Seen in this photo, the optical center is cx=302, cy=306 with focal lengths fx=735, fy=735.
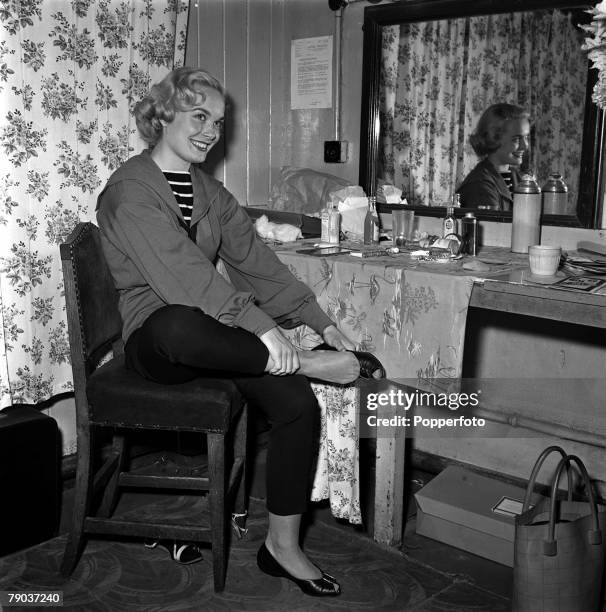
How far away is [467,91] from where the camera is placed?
92.9 inches

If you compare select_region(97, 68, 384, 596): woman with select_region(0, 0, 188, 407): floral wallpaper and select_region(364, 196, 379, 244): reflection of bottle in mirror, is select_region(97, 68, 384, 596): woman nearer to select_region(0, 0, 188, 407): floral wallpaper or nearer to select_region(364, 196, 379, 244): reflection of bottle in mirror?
select_region(0, 0, 188, 407): floral wallpaper

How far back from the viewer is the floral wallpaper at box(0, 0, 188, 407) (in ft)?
6.85

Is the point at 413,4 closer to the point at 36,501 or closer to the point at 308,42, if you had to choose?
the point at 308,42

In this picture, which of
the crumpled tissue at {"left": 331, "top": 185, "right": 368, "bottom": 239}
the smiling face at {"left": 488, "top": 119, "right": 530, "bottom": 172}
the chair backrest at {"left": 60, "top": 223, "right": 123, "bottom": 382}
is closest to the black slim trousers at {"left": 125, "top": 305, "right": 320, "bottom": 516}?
the chair backrest at {"left": 60, "top": 223, "right": 123, "bottom": 382}

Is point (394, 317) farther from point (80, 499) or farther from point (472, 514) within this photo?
point (80, 499)

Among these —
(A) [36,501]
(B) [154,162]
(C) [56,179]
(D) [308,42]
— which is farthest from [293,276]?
(D) [308,42]

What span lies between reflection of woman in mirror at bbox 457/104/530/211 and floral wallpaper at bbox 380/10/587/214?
3 cm

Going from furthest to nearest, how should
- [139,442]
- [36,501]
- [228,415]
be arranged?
1. [139,442]
2. [36,501]
3. [228,415]

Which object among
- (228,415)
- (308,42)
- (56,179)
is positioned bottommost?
(228,415)

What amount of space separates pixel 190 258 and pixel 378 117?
1145 mm

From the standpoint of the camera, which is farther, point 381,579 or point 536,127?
point 536,127

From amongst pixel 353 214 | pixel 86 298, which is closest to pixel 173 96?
pixel 86 298

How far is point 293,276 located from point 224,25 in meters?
1.18

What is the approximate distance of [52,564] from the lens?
77.5 inches
